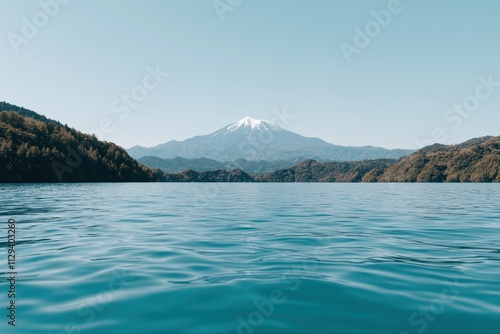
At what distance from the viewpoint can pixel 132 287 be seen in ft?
A: 32.4

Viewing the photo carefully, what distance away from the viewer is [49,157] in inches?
6152

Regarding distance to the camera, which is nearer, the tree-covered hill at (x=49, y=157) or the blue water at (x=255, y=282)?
the blue water at (x=255, y=282)

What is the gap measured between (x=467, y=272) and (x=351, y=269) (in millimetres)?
3486

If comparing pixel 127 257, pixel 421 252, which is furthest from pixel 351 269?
pixel 127 257

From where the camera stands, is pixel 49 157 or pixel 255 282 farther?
pixel 49 157

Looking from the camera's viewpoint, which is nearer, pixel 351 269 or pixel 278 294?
pixel 278 294

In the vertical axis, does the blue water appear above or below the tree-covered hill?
below

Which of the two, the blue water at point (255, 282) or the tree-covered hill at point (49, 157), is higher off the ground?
the tree-covered hill at point (49, 157)

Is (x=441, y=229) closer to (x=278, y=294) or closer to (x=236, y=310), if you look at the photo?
(x=278, y=294)

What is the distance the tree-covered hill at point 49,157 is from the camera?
142 m

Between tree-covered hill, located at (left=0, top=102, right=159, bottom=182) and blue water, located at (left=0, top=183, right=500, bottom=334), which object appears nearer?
blue water, located at (left=0, top=183, right=500, bottom=334)

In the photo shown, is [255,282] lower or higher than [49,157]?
lower

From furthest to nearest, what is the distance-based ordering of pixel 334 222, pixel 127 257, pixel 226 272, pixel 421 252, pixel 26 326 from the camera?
pixel 334 222, pixel 421 252, pixel 127 257, pixel 226 272, pixel 26 326

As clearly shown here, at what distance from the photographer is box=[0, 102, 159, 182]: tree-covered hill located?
142000mm
